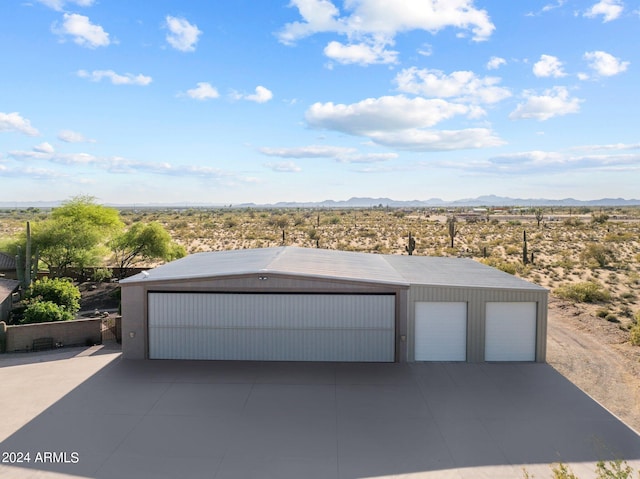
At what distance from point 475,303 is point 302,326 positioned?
5.73 m

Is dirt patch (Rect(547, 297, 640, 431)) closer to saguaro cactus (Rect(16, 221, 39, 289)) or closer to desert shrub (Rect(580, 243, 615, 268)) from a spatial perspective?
desert shrub (Rect(580, 243, 615, 268))

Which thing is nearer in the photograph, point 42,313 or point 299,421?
point 299,421

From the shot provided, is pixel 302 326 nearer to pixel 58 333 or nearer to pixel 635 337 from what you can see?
pixel 58 333

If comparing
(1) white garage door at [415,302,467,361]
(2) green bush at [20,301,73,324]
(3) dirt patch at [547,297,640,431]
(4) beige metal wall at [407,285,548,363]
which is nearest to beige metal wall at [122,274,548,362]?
(4) beige metal wall at [407,285,548,363]

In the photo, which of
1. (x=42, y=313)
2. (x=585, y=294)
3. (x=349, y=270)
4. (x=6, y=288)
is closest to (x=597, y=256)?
(x=585, y=294)

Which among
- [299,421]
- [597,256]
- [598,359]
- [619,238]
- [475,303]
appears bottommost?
[598,359]

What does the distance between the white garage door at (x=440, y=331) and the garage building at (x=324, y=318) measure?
32 mm

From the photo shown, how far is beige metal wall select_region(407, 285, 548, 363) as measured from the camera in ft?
50.3

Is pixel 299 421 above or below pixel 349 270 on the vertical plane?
below

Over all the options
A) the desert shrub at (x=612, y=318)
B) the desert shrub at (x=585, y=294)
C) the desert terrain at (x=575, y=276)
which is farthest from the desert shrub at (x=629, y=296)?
the desert shrub at (x=612, y=318)

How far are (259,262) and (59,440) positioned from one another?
858 cm

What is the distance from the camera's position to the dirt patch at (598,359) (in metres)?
13.0

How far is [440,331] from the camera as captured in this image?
15.4 metres

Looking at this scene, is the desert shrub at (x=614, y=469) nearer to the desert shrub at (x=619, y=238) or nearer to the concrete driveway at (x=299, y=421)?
the concrete driveway at (x=299, y=421)
